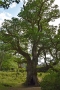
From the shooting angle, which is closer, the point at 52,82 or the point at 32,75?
the point at 52,82

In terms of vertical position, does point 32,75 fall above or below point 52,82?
above

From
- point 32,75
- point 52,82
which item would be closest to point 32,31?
point 32,75

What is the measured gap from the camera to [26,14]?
25.2 meters

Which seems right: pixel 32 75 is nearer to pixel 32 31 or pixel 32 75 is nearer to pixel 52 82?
pixel 32 31

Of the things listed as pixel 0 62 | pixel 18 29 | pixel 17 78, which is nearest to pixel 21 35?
pixel 18 29

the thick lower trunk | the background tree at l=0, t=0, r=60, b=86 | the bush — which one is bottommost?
the bush

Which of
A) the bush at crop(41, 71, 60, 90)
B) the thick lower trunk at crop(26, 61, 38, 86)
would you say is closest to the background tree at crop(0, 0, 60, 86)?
the thick lower trunk at crop(26, 61, 38, 86)

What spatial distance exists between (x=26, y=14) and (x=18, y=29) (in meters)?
2.03

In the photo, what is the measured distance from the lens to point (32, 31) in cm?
2439

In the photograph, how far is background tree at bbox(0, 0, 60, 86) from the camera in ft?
81.9

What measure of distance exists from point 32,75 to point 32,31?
17.8 ft

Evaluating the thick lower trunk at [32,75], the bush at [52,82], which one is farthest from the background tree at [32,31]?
the bush at [52,82]

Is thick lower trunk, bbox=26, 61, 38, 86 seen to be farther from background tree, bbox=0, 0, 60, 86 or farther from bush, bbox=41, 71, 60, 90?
bush, bbox=41, 71, 60, 90

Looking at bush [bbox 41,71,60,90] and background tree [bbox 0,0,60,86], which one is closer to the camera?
bush [bbox 41,71,60,90]
